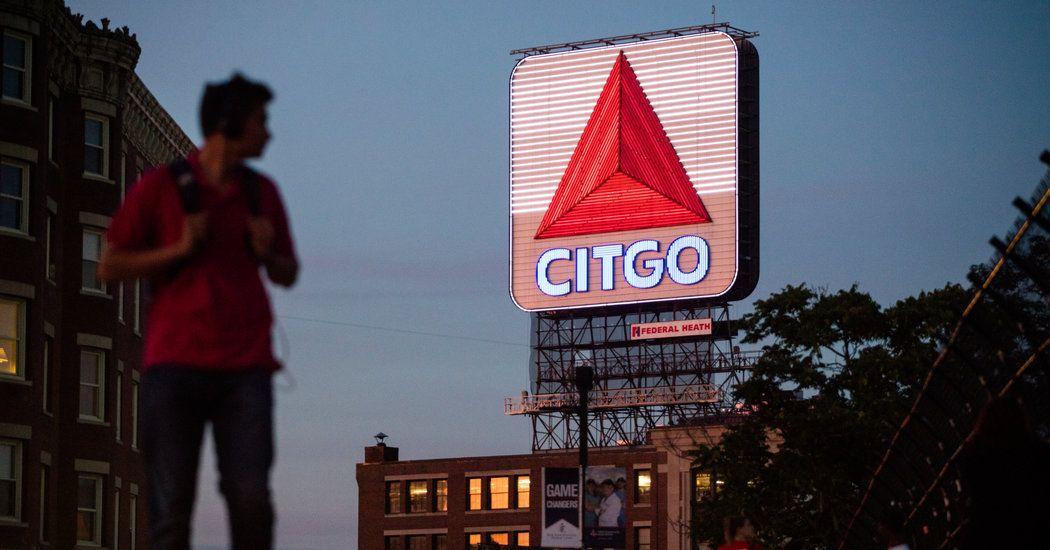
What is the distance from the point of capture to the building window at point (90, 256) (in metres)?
47.5

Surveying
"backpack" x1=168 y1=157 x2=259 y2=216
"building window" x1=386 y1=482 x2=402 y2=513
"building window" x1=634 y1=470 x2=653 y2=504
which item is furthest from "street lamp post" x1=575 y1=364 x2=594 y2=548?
"building window" x1=386 y1=482 x2=402 y2=513

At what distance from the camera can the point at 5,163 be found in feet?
138

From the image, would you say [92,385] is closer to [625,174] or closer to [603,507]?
[603,507]

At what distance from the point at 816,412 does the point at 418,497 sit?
2515 inches

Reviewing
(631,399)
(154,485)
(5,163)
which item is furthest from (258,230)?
(631,399)

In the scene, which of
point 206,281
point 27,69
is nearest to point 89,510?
point 27,69

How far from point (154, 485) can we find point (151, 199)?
105cm

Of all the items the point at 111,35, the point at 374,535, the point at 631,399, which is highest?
the point at 111,35

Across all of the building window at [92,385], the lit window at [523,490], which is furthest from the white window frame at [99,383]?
the lit window at [523,490]

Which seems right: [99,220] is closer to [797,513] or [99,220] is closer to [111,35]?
[111,35]

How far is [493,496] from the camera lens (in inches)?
3989

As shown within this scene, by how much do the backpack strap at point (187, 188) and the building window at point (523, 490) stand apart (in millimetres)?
94298

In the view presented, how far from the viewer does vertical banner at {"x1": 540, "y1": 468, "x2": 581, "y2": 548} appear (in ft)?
99.0

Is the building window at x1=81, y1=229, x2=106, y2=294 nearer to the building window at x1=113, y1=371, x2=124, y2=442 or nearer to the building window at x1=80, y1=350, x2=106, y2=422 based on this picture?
the building window at x1=80, y1=350, x2=106, y2=422
